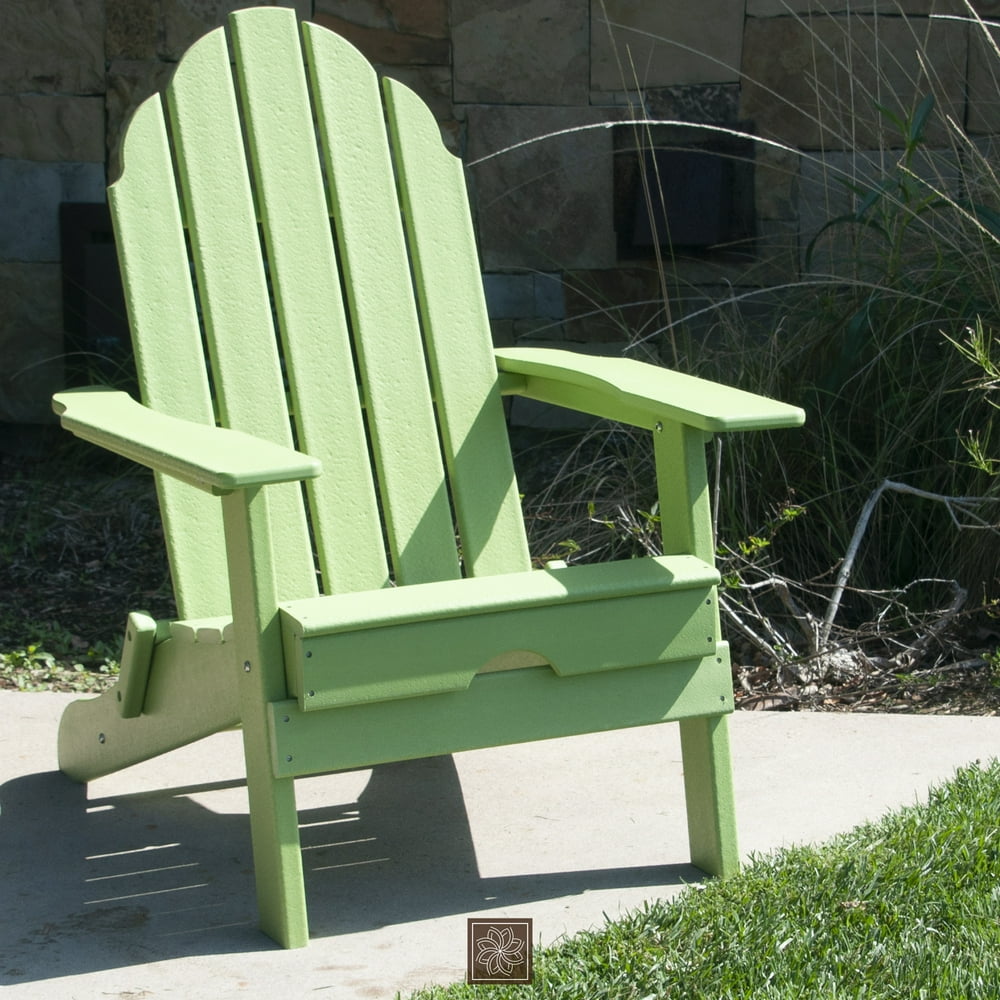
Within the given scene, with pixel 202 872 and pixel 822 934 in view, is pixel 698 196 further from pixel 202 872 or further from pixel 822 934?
pixel 822 934

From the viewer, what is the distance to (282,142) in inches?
101

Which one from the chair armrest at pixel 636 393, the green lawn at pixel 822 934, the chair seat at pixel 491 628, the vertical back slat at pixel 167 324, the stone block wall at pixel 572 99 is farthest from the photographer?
the stone block wall at pixel 572 99

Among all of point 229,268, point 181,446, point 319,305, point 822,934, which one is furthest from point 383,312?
point 822,934

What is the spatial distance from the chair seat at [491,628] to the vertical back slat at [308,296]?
1.60ft

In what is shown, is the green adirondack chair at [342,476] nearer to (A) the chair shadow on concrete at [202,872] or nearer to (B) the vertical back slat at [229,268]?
(B) the vertical back slat at [229,268]

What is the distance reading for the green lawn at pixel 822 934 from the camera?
169cm

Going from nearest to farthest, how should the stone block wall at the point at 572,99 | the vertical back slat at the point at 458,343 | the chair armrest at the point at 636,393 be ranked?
the chair armrest at the point at 636,393 < the vertical back slat at the point at 458,343 < the stone block wall at the point at 572,99

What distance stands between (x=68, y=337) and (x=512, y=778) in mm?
Answer: 2827

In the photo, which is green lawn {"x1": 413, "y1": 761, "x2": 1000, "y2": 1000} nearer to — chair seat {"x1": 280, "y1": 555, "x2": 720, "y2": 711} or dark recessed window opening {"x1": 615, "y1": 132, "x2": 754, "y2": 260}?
chair seat {"x1": 280, "y1": 555, "x2": 720, "y2": 711}

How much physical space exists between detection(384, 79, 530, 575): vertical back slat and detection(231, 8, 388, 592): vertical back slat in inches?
6.0

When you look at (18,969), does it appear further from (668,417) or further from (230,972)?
(668,417)

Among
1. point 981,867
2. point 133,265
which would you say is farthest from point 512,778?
point 133,265

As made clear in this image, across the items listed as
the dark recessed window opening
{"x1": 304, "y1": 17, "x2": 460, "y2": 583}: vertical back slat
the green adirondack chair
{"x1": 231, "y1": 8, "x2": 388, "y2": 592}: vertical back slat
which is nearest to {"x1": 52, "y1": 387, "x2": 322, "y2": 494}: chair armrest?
the green adirondack chair
